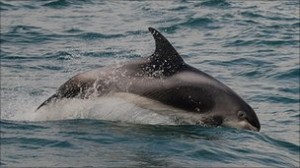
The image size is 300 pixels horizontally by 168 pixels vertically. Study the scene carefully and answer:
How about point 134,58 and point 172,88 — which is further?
point 134,58

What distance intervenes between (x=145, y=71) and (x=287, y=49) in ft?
29.8

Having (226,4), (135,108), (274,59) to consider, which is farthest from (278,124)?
(226,4)

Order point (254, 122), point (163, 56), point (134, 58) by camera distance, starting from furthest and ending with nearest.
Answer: point (134, 58), point (254, 122), point (163, 56)

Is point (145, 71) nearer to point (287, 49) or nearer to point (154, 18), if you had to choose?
point (287, 49)

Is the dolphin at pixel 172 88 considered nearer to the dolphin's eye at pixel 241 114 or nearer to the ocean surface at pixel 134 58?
the dolphin's eye at pixel 241 114

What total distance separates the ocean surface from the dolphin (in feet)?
0.56

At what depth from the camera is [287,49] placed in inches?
718

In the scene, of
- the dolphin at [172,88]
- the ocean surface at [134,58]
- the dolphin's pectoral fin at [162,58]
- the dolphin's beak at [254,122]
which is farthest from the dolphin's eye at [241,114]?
the dolphin's pectoral fin at [162,58]

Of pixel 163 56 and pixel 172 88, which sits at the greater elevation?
pixel 163 56

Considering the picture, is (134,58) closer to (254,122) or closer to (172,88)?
(254,122)

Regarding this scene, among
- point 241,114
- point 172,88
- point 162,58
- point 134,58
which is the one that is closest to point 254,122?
point 241,114

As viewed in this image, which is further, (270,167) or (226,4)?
(226,4)

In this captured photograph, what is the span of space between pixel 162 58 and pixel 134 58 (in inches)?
255

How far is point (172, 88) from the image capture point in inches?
387
